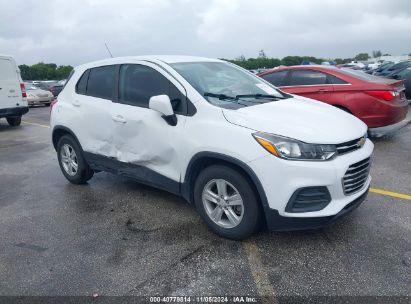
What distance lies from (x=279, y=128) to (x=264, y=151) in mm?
251

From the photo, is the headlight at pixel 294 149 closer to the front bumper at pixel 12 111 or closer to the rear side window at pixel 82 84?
the rear side window at pixel 82 84

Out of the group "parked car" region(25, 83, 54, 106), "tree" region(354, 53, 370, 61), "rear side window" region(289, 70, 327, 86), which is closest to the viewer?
"rear side window" region(289, 70, 327, 86)

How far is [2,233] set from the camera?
13.1ft

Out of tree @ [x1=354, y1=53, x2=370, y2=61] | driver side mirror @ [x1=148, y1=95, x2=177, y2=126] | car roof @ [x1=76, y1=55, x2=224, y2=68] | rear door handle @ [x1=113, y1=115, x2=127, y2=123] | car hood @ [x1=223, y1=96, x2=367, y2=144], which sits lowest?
tree @ [x1=354, y1=53, x2=370, y2=61]

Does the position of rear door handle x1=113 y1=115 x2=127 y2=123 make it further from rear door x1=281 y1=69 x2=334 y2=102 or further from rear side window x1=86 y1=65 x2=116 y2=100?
rear door x1=281 y1=69 x2=334 y2=102

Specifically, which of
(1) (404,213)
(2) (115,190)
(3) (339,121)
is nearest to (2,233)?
(2) (115,190)

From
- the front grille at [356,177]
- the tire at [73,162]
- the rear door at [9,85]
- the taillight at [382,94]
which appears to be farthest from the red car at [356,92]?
the rear door at [9,85]

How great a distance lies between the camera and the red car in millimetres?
6863

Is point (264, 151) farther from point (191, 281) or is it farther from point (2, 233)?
point (2, 233)

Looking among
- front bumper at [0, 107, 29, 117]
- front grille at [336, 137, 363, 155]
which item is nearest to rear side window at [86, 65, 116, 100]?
front grille at [336, 137, 363, 155]

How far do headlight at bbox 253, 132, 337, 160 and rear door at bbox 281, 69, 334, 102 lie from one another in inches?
177

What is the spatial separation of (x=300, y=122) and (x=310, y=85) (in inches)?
181

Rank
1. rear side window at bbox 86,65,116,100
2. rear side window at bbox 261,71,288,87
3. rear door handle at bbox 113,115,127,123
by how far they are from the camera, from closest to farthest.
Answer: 1. rear door handle at bbox 113,115,127,123
2. rear side window at bbox 86,65,116,100
3. rear side window at bbox 261,71,288,87

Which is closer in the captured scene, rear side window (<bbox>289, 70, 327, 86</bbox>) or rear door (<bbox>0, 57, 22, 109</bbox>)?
rear side window (<bbox>289, 70, 327, 86</bbox>)
